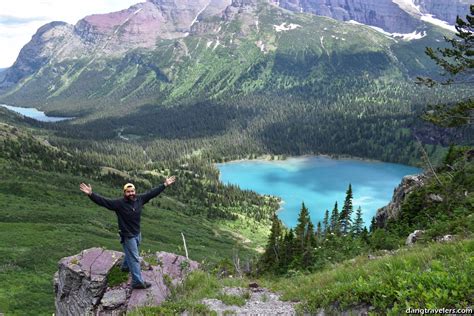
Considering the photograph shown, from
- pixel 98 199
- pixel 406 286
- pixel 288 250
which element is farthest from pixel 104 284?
pixel 288 250

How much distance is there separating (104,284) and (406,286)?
52.5 feet

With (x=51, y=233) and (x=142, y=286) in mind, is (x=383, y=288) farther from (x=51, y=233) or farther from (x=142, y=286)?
(x=51, y=233)

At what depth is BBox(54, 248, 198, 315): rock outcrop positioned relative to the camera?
63.0 ft

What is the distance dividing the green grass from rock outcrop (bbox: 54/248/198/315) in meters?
7.13

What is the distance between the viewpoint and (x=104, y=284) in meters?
20.7

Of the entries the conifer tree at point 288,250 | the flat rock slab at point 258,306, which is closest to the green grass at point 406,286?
the flat rock slab at point 258,306

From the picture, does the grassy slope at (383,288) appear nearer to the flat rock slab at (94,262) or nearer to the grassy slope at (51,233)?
the flat rock slab at (94,262)

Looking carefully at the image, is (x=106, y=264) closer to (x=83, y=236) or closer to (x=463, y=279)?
(x=463, y=279)

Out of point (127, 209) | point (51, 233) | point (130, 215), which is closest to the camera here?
point (127, 209)

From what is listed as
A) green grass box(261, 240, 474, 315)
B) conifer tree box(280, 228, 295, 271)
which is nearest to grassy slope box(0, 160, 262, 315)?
green grass box(261, 240, 474, 315)

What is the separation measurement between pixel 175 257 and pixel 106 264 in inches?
166

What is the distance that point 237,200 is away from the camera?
197 metres

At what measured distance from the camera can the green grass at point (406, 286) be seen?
34.7 ft

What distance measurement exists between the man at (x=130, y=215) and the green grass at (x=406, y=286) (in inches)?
306
